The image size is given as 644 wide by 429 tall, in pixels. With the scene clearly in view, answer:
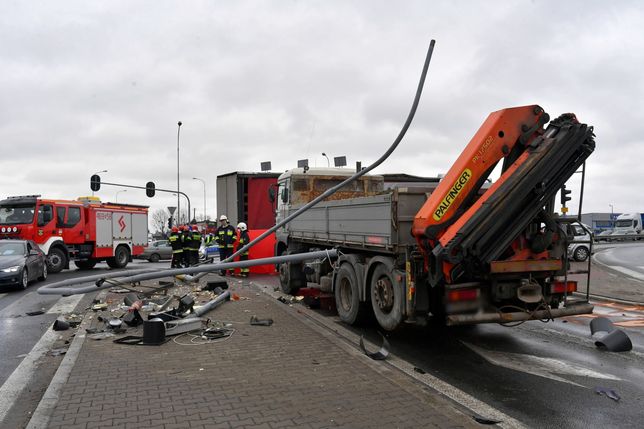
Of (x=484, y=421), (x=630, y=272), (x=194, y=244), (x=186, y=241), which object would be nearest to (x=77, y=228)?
(x=186, y=241)

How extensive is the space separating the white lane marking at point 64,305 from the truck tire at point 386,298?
6569 mm

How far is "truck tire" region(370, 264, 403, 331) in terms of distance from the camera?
639 centimetres

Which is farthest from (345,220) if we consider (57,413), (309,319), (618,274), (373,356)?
(618,274)

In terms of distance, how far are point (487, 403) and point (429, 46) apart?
12.6ft

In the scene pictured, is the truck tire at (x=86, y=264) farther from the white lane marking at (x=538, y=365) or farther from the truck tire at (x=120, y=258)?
the white lane marking at (x=538, y=365)

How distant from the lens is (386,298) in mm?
6762

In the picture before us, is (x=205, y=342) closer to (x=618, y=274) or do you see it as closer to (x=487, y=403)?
(x=487, y=403)

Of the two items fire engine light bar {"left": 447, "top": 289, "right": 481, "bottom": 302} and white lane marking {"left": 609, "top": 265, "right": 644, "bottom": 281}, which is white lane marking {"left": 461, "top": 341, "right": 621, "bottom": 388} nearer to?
fire engine light bar {"left": 447, "top": 289, "right": 481, "bottom": 302}

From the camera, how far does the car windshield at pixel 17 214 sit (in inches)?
688

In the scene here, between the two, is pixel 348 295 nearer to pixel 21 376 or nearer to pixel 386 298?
pixel 386 298

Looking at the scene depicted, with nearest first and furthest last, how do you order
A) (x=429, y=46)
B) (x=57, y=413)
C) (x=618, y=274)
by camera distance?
(x=57, y=413)
(x=429, y=46)
(x=618, y=274)

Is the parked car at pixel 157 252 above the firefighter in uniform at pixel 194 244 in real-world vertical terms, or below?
below

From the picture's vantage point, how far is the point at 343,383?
4.90 metres

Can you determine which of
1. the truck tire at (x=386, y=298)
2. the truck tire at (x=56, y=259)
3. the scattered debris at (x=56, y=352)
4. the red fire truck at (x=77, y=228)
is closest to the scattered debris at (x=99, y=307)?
the scattered debris at (x=56, y=352)
